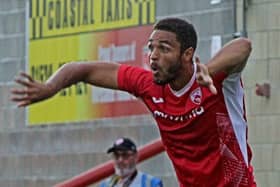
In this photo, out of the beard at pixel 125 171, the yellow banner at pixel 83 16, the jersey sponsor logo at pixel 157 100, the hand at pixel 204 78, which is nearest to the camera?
the hand at pixel 204 78

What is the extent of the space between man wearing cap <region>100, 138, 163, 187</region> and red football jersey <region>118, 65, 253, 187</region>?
3.25 meters

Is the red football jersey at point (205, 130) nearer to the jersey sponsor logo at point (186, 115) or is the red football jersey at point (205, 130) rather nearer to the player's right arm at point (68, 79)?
the jersey sponsor logo at point (186, 115)

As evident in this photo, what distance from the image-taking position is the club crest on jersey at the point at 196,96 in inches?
255

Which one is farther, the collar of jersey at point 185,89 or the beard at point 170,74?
the collar of jersey at point 185,89

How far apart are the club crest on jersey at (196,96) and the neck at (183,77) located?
73mm

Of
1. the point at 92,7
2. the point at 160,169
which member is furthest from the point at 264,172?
the point at 92,7

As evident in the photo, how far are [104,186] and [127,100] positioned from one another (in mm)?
2225

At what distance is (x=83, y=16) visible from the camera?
12859mm

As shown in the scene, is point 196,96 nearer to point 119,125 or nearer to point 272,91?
point 272,91

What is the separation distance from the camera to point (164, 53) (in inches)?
249

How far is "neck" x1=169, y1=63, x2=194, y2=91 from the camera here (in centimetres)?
644

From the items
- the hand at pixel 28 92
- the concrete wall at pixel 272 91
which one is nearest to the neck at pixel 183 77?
the hand at pixel 28 92

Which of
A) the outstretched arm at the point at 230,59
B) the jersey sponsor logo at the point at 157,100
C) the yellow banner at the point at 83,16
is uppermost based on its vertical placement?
the yellow banner at the point at 83,16

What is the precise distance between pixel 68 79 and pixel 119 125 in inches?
222
